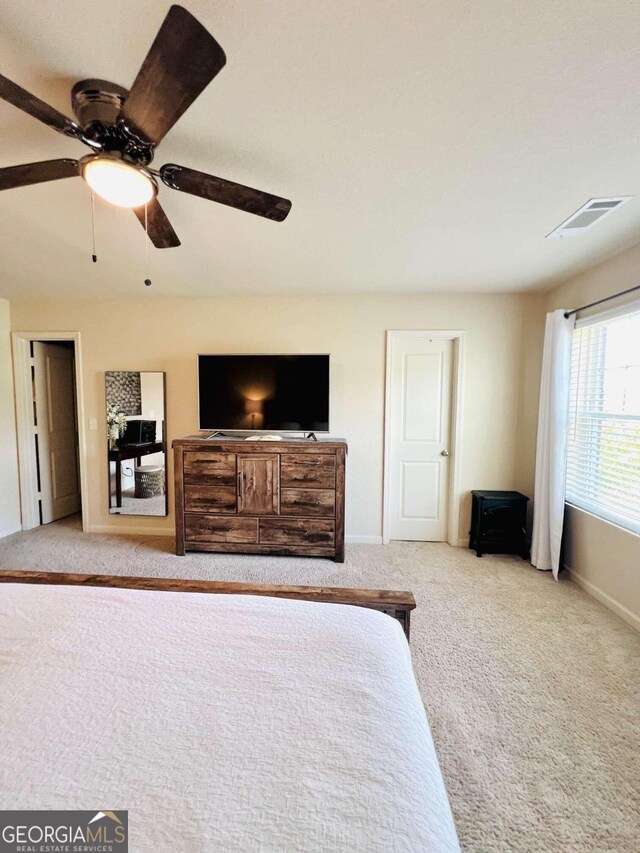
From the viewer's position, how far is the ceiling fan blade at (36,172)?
4.00 ft

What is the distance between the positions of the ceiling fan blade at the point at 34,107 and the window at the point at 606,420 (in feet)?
10.5

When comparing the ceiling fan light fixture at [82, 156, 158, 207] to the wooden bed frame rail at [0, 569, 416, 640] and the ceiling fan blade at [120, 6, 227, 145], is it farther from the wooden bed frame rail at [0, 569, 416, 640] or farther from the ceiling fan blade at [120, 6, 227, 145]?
the wooden bed frame rail at [0, 569, 416, 640]

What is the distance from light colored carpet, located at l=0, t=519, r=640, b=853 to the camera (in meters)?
1.18

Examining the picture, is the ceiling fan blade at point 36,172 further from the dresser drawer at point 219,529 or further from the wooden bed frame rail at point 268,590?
the dresser drawer at point 219,529

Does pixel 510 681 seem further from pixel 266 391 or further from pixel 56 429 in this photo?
pixel 56 429

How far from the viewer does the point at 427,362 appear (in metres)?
3.39

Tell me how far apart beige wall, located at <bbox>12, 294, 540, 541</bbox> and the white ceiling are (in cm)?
91

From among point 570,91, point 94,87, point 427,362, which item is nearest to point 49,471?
point 94,87

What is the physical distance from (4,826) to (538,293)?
429 cm

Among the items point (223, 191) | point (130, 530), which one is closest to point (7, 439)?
point (130, 530)

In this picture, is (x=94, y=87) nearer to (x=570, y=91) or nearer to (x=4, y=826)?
(x=570, y=91)

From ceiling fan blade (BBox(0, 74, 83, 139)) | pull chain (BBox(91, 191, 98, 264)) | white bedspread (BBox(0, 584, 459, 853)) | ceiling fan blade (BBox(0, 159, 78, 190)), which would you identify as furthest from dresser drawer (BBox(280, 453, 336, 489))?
ceiling fan blade (BBox(0, 74, 83, 139))

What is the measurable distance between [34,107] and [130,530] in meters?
3.64

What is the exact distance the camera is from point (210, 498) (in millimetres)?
3109
